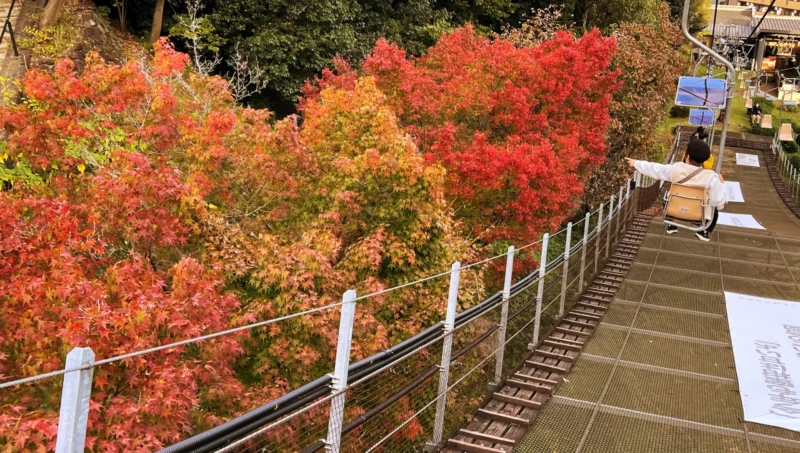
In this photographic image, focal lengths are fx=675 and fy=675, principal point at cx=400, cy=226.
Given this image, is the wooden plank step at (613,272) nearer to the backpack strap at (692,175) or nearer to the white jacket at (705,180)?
the white jacket at (705,180)

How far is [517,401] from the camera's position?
7.08 metres

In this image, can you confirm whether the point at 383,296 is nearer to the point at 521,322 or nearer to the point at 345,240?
the point at 345,240

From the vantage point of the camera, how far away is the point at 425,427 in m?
9.30

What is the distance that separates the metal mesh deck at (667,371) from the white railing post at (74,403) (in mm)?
4472

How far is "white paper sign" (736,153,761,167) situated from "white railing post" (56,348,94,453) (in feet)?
143

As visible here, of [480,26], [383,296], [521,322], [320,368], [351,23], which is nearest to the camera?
[320,368]

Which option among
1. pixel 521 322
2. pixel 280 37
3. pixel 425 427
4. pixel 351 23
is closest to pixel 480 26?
pixel 351 23

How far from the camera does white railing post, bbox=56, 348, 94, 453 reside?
2389 millimetres

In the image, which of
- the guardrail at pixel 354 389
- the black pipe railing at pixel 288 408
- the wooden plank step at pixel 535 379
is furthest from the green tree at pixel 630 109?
the black pipe railing at pixel 288 408

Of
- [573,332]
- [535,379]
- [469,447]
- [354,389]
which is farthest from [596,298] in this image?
[469,447]

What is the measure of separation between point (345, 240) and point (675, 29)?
990 inches

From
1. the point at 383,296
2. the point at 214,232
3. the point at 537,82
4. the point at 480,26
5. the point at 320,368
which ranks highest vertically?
the point at 480,26

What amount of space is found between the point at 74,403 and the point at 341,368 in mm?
1786

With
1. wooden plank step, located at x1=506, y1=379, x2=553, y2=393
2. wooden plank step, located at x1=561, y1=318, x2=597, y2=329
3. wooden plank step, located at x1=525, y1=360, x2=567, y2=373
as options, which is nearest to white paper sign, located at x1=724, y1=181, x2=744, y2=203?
wooden plank step, located at x1=561, y1=318, x2=597, y2=329
